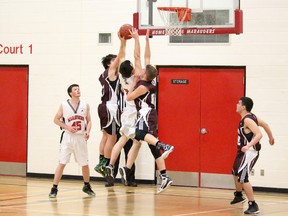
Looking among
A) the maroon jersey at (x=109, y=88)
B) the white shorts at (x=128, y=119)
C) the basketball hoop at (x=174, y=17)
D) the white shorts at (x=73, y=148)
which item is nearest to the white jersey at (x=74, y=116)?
the white shorts at (x=73, y=148)

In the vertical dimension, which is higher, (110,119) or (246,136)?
(110,119)

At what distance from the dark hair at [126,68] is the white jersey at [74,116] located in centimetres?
96

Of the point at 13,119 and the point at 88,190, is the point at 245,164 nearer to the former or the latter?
the point at 88,190

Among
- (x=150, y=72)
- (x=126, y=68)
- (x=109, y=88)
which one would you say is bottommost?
(x=109, y=88)

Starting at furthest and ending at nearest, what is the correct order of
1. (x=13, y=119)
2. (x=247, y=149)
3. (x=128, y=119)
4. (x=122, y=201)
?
(x=13, y=119) < (x=128, y=119) < (x=122, y=201) < (x=247, y=149)

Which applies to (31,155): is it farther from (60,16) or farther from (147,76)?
(147,76)

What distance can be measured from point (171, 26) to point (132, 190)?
3.49 metres

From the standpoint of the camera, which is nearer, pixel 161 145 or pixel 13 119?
pixel 161 145

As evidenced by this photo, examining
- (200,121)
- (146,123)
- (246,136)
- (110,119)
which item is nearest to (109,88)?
(110,119)

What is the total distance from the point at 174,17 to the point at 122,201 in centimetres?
353

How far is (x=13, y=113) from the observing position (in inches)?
685

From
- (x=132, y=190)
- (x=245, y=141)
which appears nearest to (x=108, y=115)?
(x=132, y=190)

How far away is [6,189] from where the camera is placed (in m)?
14.6

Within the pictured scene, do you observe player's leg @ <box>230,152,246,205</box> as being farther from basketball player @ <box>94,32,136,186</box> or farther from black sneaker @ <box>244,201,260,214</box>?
basketball player @ <box>94,32,136,186</box>
